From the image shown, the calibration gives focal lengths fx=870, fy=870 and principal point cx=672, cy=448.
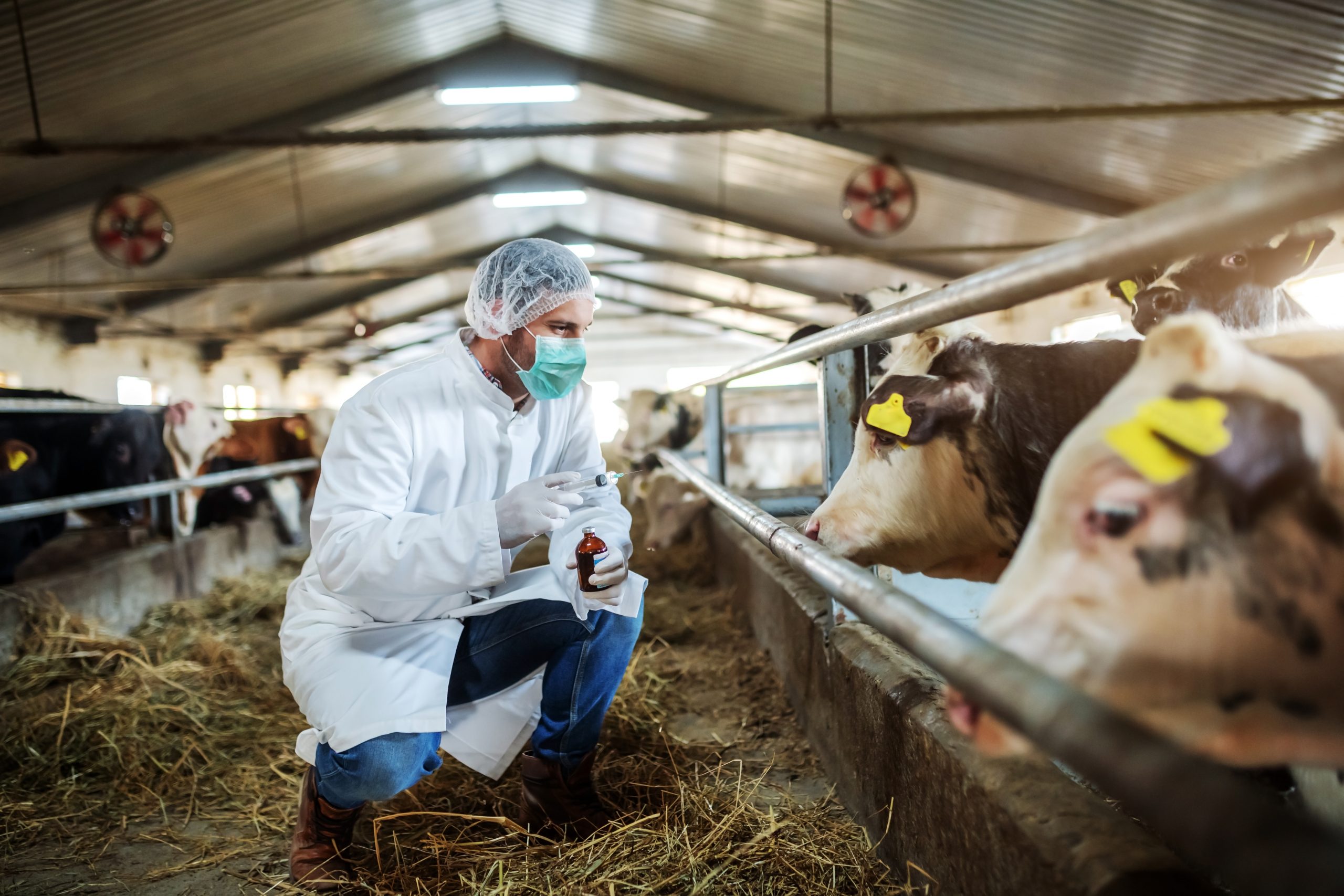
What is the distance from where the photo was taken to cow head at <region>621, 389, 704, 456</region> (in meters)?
9.15

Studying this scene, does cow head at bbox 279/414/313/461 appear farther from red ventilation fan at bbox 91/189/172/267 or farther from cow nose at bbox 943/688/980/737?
cow nose at bbox 943/688/980/737

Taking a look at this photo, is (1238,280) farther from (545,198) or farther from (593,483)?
(545,198)

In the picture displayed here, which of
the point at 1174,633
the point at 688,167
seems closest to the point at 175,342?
the point at 688,167

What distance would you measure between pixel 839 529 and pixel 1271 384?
3.71 feet

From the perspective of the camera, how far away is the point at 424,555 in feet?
5.95

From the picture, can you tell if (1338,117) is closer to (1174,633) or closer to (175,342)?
(1174,633)

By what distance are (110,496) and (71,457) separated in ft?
4.59

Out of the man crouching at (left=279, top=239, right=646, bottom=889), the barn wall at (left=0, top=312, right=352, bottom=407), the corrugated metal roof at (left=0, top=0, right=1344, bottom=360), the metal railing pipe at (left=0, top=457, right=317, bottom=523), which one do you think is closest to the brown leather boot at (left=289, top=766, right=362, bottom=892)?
the man crouching at (left=279, top=239, right=646, bottom=889)

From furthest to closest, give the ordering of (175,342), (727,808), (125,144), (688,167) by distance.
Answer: (175,342)
(688,167)
(125,144)
(727,808)

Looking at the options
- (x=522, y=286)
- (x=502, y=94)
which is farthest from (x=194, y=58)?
(x=522, y=286)

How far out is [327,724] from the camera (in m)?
1.92

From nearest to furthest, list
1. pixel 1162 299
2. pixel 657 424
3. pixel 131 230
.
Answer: pixel 1162 299 < pixel 131 230 < pixel 657 424

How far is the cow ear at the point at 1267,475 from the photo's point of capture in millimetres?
880

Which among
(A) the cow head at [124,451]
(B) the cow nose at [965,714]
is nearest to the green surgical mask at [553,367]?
(B) the cow nose at [965,714]
